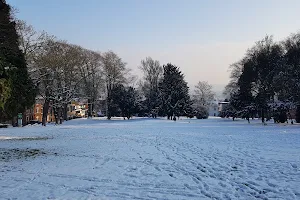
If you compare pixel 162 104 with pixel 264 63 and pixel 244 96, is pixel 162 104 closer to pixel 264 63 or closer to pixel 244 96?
pixel 244 96

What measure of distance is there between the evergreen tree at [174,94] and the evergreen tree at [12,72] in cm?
4079

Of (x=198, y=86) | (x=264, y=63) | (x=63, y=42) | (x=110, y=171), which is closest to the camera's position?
(x=110, y=171)

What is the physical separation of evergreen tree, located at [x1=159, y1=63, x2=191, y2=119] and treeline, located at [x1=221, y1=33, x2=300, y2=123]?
11.6m

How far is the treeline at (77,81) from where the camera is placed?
60.3ft

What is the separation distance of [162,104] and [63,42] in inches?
892

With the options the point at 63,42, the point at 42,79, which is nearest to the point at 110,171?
the point at 42,79

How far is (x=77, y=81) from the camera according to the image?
52906mm

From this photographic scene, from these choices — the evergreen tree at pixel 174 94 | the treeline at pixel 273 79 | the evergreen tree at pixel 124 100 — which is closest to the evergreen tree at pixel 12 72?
the treeline at pixel 273 79

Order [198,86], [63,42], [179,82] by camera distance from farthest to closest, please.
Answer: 1. [198,86]
2. [179,82]
3. [63,42]

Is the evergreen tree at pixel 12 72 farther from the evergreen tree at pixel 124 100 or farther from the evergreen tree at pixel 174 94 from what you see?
the evergreen tree at pixel 124 100

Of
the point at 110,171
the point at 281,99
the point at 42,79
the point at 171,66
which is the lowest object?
the point at 110,171

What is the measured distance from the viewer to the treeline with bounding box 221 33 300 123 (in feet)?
120

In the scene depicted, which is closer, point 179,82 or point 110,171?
point 110,171

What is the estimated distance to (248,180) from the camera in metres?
8.19
